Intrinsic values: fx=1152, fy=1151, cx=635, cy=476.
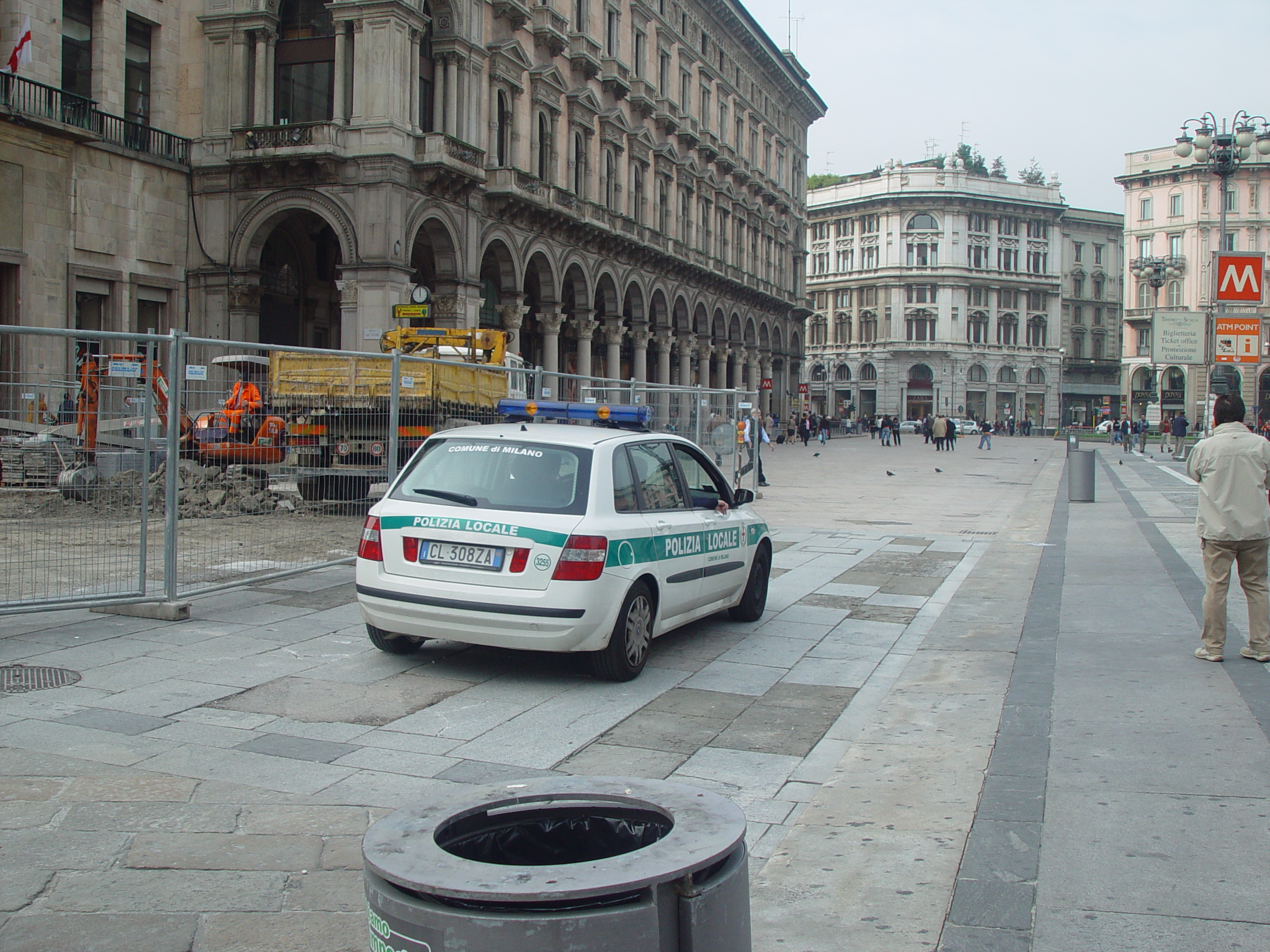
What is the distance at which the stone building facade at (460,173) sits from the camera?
2842 cm

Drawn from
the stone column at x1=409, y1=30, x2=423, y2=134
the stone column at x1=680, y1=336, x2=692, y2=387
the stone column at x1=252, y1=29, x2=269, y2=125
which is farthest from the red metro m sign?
the stone column at x1=680, y1=336, x2=692, y2=387

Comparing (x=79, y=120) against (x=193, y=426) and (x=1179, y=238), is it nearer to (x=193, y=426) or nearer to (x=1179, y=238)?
(x=193, y=426)

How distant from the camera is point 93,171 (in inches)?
1013

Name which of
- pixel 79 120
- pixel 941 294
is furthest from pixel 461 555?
pixel 941 294

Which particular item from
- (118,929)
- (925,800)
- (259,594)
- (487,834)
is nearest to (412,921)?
(487,834)

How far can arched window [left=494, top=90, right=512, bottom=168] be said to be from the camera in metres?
34.4

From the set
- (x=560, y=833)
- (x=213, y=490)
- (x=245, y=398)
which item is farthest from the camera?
(x=245, y=398)

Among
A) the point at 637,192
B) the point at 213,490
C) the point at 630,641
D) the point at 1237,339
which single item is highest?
the point at 637,192

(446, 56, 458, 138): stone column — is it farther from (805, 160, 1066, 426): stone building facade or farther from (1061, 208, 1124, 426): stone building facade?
(1061, 208, 1124, 426): stone building facade

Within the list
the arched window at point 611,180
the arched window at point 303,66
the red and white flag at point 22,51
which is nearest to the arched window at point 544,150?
the arched window at point 611,180

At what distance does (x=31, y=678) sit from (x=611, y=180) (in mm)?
38521

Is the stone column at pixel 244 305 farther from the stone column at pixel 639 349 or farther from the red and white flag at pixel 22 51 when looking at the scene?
the stone column at pixel 639 349

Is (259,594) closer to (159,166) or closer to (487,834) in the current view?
(487,834)

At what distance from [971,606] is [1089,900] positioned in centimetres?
649
